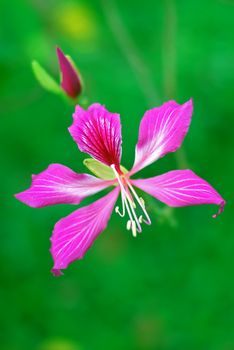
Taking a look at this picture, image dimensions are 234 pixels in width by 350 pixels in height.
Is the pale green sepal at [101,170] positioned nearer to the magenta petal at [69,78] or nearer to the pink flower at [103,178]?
the pink flower at [103,178]

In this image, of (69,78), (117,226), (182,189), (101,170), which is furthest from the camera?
(117,226)

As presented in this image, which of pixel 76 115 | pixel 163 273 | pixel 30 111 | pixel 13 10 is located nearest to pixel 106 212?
pixel 76 115

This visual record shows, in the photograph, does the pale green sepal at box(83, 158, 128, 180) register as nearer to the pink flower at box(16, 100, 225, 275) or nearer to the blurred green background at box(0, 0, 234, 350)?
the pink flower at box(16, 100, 225, 275)

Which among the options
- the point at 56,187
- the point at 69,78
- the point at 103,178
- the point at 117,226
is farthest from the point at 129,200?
the point at 117,226

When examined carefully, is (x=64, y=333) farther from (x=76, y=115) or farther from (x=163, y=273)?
(x=76, y=115)

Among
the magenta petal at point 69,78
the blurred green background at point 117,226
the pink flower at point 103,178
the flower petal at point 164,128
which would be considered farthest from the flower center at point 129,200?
the blurred green background at point 117,226

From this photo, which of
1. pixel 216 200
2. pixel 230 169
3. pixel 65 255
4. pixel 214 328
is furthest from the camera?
pixel 230 169

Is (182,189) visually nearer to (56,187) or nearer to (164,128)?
(164,128)
